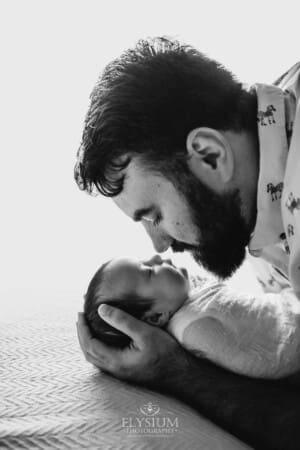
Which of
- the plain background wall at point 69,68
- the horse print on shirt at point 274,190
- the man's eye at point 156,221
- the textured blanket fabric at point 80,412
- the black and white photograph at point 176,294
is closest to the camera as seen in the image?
the textured blanket fabric at point 80,412

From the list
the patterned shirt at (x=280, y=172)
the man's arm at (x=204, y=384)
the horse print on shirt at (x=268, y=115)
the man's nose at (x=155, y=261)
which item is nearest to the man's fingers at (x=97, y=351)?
the man's arm at (x=204, y=384)

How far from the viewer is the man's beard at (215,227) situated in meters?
1.22

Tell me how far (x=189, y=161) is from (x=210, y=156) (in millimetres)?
45

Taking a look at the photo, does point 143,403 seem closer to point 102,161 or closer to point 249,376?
point 249,376

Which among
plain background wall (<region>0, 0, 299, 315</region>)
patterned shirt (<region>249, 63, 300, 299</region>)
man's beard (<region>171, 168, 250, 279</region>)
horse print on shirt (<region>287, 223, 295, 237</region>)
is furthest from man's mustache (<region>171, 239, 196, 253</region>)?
plain background wall (<region>0, 0, 299, 315</region>)

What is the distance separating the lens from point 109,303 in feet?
3.88

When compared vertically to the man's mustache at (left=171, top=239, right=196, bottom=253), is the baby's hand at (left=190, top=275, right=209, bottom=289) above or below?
below

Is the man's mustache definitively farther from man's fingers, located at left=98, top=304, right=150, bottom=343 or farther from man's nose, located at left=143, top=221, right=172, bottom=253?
man's fingers, located at left=98, top=304, right=150, bottom=343

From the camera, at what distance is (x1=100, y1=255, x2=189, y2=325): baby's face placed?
3.90 ft

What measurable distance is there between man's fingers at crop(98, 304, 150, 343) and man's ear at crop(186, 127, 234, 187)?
1.07 feet

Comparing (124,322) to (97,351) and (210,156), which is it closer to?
(97,351)

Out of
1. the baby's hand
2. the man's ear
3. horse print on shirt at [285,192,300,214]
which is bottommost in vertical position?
the baby's hand

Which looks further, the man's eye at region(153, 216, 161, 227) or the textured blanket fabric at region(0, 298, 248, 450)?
the man's eye at region(153, 216, 161, 227)

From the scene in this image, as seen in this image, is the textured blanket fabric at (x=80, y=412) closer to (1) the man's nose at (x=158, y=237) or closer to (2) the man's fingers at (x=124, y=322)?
(2) the man's fingers at (x=124, y=322)
